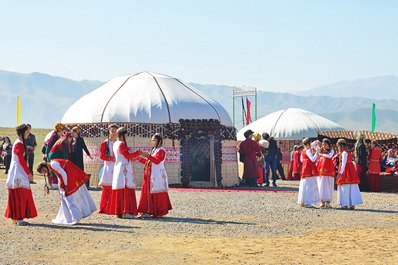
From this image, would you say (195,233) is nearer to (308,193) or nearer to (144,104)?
(308,193)

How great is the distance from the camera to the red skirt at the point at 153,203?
43.0ft

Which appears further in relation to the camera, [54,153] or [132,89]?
[132,89]

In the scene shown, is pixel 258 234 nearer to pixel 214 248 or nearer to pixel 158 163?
pixel 214 248

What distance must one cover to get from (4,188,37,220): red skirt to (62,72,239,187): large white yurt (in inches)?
378

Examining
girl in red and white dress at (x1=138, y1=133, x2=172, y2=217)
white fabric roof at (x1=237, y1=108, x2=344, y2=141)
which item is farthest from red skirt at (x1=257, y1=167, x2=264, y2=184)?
girl in red and white dress at (x1=138, y1=133, x2=172, y2=217)

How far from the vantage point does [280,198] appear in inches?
708

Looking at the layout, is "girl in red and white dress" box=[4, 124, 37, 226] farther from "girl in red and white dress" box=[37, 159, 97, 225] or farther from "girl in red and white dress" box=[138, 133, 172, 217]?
"girl in red and white dress" box=[138, 133, 172, 217]

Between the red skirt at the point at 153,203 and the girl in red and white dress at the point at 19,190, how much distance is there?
1924 mm

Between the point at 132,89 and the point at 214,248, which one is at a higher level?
the point at 132,89

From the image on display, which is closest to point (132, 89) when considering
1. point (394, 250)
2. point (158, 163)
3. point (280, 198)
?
point (280, 198)

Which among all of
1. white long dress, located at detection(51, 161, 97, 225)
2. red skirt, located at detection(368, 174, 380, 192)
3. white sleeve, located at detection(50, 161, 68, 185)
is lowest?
white long dress, located at detection(51, 161, 97, 225)

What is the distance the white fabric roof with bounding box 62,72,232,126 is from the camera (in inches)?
876

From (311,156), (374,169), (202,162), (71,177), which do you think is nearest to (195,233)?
(71,177)

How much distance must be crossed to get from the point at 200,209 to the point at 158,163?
1994 millimetres
